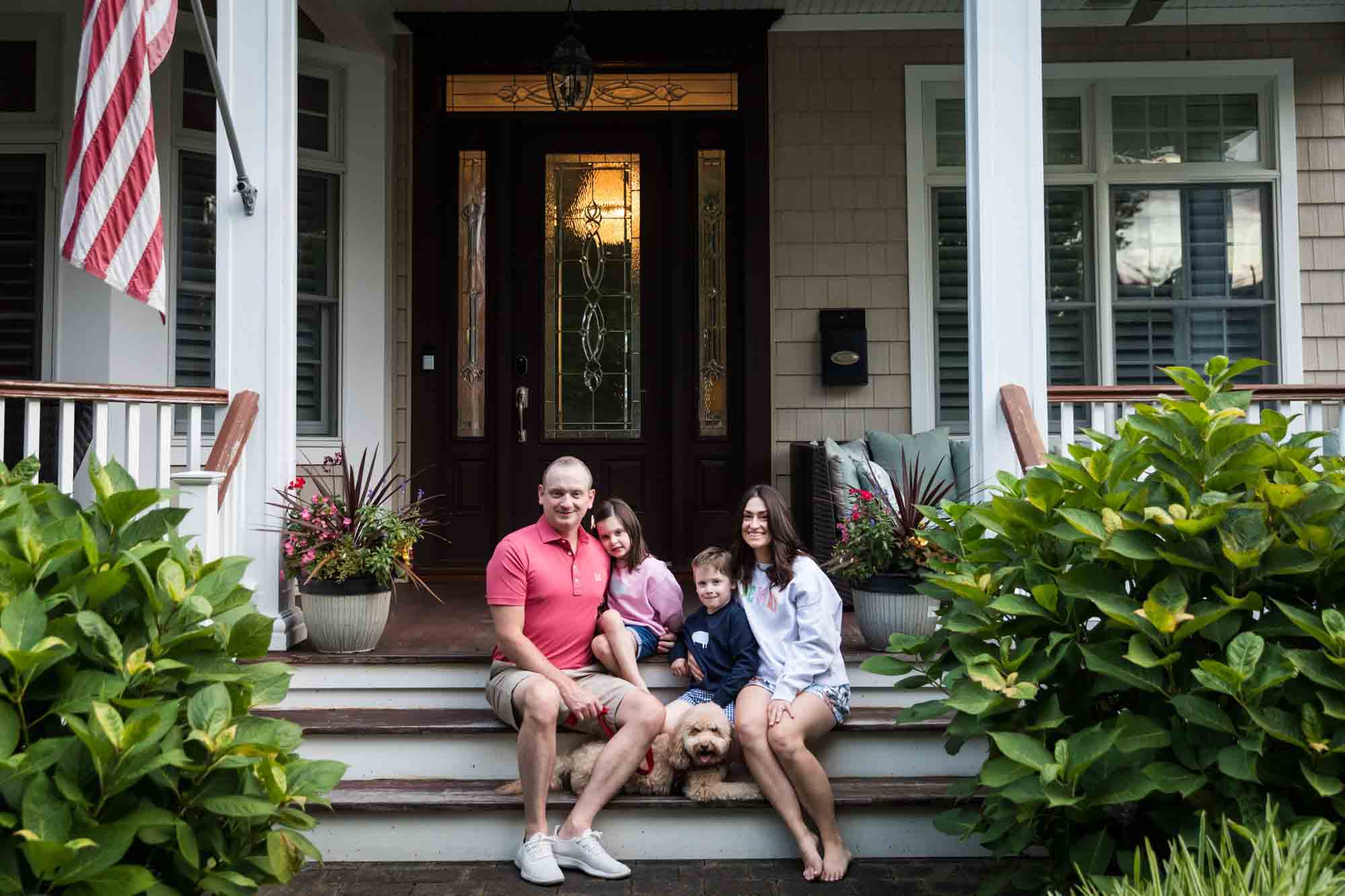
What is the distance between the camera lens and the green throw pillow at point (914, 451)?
5.84m

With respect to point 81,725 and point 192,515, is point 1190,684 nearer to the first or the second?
point 81,725

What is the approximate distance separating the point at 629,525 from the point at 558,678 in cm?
64

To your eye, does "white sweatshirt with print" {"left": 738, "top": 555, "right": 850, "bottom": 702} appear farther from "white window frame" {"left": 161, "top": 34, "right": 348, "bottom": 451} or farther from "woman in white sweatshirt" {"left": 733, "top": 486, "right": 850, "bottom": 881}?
"white window frame" {"left": 161, "top": 34, "right": 348, "bottom": 451}

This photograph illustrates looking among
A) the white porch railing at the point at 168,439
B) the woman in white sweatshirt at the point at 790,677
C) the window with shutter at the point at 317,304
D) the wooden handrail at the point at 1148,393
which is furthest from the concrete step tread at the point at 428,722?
the window with shutter at the point at 317,304

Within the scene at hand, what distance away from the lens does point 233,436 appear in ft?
13.3

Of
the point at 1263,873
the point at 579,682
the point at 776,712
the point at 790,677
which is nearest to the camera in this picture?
the point at 1263,873

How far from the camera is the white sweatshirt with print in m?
3.50

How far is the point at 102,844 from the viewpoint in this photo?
198cm

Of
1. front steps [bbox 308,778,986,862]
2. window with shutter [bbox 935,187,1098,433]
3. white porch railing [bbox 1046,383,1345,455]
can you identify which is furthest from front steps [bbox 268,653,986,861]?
window with shutter [bbox 935,187,1098,433]

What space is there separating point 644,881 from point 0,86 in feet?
16.5

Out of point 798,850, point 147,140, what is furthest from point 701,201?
point 798,850

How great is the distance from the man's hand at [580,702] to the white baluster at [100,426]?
1869 millimetres

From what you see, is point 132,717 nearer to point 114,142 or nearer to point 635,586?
point 635,586

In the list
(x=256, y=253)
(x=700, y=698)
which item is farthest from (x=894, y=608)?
(x=256, y=253)
